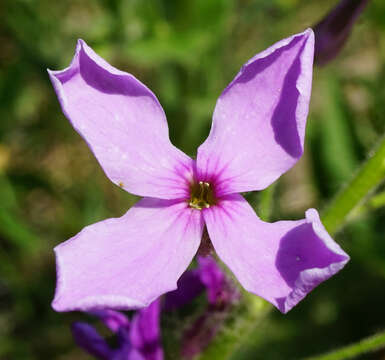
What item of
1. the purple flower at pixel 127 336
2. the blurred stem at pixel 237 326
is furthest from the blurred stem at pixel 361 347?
the purple flower at pixel 127 336

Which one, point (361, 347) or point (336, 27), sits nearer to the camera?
point (361, 347)

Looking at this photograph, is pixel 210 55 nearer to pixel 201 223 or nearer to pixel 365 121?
pixel 365 121

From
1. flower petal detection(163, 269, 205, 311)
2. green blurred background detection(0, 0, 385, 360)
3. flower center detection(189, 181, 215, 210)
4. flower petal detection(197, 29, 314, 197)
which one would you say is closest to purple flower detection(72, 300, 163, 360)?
flower petal detection(163, 269, 205, 311)

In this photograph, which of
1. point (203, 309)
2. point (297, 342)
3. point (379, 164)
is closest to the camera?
point (379, 164)

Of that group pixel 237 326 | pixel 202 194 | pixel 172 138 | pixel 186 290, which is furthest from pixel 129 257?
pixel 172 138

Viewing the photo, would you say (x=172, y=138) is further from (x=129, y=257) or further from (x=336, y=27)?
(x=129, y=257)

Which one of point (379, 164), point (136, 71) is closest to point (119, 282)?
point (379, 164)
